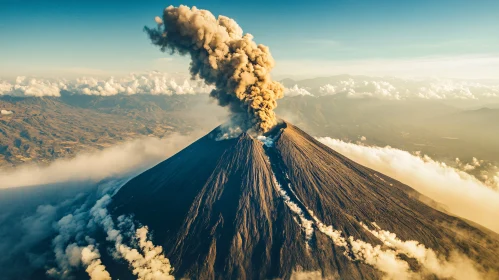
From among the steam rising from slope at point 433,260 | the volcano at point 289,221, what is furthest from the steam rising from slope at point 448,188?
the steam rising from slope at point 433,260

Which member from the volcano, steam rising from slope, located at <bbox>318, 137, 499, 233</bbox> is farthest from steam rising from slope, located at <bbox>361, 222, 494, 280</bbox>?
steam rising from slope, located at <bbox>318, 137, 499, 233</bbox>

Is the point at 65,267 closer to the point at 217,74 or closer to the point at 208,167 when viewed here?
the point at 208,167

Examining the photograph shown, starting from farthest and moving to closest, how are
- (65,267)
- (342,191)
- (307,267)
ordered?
(342,191) < (65,267) < (307,267)

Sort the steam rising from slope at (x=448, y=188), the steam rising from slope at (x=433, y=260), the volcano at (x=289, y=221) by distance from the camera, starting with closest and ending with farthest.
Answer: the volcano at (x=289, y=221) → the steam rising from slope at (x=433, y=260) → the steam rising from slope at (x=448, y=188)

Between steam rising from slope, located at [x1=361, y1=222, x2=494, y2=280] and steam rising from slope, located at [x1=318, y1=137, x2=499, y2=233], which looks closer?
steam rising from slope, located at [x1=361, y1=222, x2=494, y2=280]

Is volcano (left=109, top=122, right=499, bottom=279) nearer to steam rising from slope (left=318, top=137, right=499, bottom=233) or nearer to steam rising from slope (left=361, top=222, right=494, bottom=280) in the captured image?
steam rising from slope (left=361, top=222, right=494, bottom=280)

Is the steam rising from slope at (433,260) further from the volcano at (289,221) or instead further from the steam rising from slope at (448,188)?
the steam rising from slope at (448,188)

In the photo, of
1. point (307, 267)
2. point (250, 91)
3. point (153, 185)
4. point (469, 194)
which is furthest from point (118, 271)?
point (469, 194)

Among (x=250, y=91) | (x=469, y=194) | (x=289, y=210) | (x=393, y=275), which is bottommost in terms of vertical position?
(x=469, y=194)

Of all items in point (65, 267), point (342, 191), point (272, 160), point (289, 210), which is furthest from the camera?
point (272, 160)
